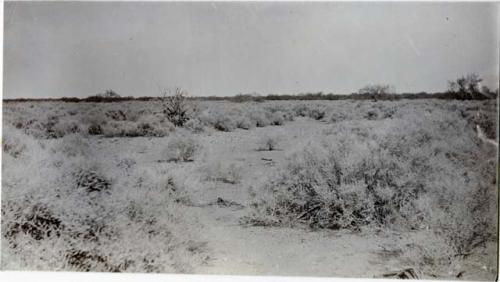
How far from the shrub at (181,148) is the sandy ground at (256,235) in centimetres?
7

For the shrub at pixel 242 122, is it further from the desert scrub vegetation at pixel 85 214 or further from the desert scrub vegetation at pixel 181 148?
the desert scrub vegetation at pixel 85 214

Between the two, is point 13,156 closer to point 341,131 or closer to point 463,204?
point 341,131

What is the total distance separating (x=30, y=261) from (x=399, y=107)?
12.4 feet

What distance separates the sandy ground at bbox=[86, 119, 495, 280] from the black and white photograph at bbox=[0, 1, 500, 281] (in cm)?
1

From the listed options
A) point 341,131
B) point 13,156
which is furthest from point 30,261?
point 341,131

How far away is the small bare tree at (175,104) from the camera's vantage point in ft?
13.5

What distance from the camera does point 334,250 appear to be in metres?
3.70

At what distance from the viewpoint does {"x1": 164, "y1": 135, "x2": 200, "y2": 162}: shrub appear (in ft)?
13.8

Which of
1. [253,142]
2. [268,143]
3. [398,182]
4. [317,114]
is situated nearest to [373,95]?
[317,114]

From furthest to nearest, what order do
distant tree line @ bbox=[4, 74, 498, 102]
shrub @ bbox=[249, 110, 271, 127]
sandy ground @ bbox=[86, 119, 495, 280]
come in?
shrub @ bbox=[249, 110, 271, 127] → distant tree line @ bbox=[4, 74, 498, 102] → sandy ground @ bbox=[86, 119, 495, 280]

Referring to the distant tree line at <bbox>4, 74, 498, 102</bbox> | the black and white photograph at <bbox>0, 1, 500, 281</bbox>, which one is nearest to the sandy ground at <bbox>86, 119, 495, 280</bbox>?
the black and white photograph at <bbox>0, 1, 500, 281</bbox>

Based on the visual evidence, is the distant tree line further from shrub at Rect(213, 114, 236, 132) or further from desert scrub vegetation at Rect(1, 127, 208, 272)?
desert scrub vegetation at Rect(1, 127, 208, 272)

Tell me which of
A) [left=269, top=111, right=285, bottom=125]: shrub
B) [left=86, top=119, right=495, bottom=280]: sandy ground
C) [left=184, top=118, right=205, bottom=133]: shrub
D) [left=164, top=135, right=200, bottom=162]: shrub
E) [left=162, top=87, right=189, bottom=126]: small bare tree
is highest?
[left=162, top=87, right=189, bottom=126]: small bare tree

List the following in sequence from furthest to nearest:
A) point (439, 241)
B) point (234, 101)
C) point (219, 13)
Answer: point (234, 101) < point (219, 13) < point (439, 241)
